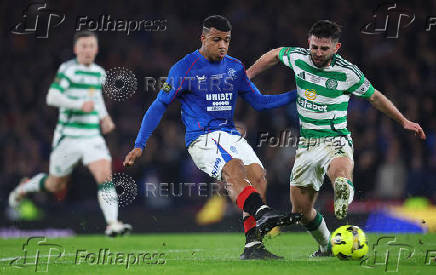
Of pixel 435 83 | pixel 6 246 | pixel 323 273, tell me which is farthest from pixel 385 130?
pixel 323 273

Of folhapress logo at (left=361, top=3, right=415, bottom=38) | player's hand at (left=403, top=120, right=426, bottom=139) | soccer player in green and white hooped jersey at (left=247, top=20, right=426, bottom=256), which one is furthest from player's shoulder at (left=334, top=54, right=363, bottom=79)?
folhapress logo at (left=361, top=3, right=415, bottom=38)

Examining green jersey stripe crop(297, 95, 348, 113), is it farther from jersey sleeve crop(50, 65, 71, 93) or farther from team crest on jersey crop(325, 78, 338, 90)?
jersey sleeve crop(50, 65, 71, 93)

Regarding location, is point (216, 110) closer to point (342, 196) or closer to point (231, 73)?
point (231, 73)

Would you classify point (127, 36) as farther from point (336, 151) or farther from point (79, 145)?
point (336, 151)

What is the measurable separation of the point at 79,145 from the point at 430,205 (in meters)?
5.79

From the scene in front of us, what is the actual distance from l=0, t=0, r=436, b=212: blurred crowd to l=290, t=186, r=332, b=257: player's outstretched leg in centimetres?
389

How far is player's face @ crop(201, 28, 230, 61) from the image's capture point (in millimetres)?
6867

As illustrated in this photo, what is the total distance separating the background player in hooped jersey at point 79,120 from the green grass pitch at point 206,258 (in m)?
0.98

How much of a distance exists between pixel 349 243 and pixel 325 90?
1512mm

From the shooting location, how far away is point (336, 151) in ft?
22.2

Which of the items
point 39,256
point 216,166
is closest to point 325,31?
point 216,166

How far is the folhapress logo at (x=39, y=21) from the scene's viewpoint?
54.0 feet

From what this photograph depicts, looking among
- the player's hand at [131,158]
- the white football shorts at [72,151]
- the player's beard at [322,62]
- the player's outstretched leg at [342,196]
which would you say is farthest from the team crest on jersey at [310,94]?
the white football shorts at [72,151]

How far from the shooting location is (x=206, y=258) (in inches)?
282
